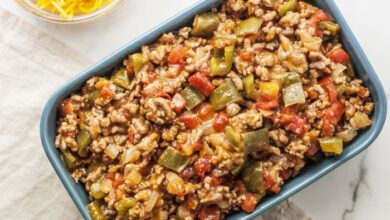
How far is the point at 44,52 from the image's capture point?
10.4 ft

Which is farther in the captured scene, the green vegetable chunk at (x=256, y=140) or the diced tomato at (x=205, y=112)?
the diced tomato at (x=205, y=112)

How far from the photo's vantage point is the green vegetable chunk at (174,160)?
2574 mm

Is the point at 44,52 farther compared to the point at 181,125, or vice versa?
the point at 44,52

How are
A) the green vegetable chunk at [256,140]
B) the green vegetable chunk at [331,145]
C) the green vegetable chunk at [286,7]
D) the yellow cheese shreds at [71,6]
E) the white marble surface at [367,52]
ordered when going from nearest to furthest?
the green vegetable chunk at [256,140] → the green vegetable chunk at [331,145] → the green vegetable chunk at [286,7] → the yellow cheese shreds at [71,6] → the white marble surface at [367,52]

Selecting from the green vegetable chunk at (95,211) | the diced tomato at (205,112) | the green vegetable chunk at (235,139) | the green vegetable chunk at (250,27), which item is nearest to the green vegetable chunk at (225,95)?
the diced tomato at (205,112)

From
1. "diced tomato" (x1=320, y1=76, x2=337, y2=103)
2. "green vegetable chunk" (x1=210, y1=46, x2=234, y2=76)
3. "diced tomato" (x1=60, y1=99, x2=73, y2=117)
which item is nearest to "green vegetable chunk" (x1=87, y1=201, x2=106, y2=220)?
"diced tomato" (x1=60, y1=99, x2=73, y2=117)

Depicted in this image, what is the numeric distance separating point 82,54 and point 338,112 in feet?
4.25

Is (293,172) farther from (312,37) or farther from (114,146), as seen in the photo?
(114,146)

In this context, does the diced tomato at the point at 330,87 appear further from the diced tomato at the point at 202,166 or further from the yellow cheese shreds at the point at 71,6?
the yellow cheese shreds at the point at 71,6

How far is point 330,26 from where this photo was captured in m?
2.72

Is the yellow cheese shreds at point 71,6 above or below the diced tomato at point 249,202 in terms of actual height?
above

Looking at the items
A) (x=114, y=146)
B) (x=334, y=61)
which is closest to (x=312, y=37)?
(x=334, y=61)

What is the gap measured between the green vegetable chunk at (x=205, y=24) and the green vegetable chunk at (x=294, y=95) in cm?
43

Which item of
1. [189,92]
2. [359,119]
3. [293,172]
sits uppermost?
[189,92]
